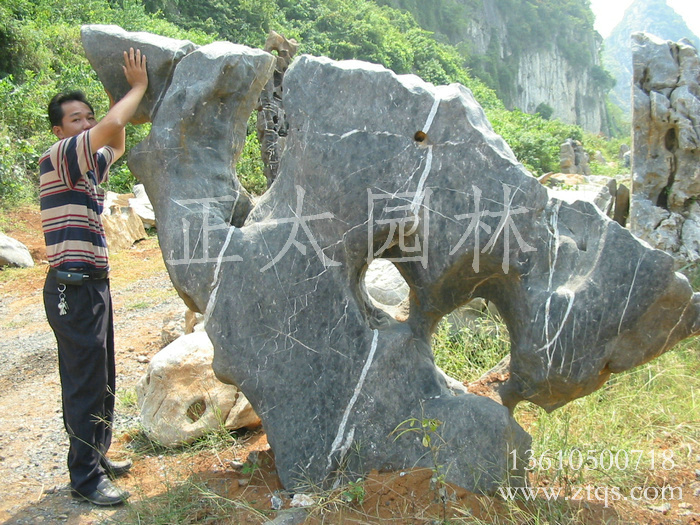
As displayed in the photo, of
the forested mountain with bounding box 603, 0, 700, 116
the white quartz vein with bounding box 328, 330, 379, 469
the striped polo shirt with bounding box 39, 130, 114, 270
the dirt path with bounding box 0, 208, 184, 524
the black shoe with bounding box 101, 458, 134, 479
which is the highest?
the forested mountain with bounding box 603, 0, 700, 116

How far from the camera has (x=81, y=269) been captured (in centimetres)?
277

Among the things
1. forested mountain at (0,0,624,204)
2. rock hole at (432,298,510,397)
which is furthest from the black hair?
forested mountain at (0,0,624,204)

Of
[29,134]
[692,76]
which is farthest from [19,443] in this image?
[29,134]

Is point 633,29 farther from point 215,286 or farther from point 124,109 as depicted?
point 215,286

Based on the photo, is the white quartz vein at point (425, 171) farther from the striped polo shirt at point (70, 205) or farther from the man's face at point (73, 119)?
the man's face at point (73, 119)

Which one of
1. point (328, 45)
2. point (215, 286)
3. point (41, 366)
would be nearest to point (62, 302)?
point (215, 286)

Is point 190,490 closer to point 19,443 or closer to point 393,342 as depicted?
point 393,342

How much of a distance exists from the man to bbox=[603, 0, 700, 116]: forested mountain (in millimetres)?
55292

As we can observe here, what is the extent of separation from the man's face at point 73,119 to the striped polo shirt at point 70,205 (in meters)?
0.13

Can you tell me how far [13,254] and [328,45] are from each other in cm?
1451

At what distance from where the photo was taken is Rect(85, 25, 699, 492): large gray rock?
2.50 meters

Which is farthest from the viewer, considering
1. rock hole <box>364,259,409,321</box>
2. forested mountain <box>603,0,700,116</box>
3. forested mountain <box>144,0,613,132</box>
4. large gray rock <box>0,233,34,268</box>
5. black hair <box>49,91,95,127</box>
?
forested mountain <box>603,0,700,116</box>

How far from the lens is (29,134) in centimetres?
1009

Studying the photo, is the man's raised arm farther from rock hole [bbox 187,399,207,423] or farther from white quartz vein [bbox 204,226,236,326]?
rock hole [bbox 187,399,207,423]
